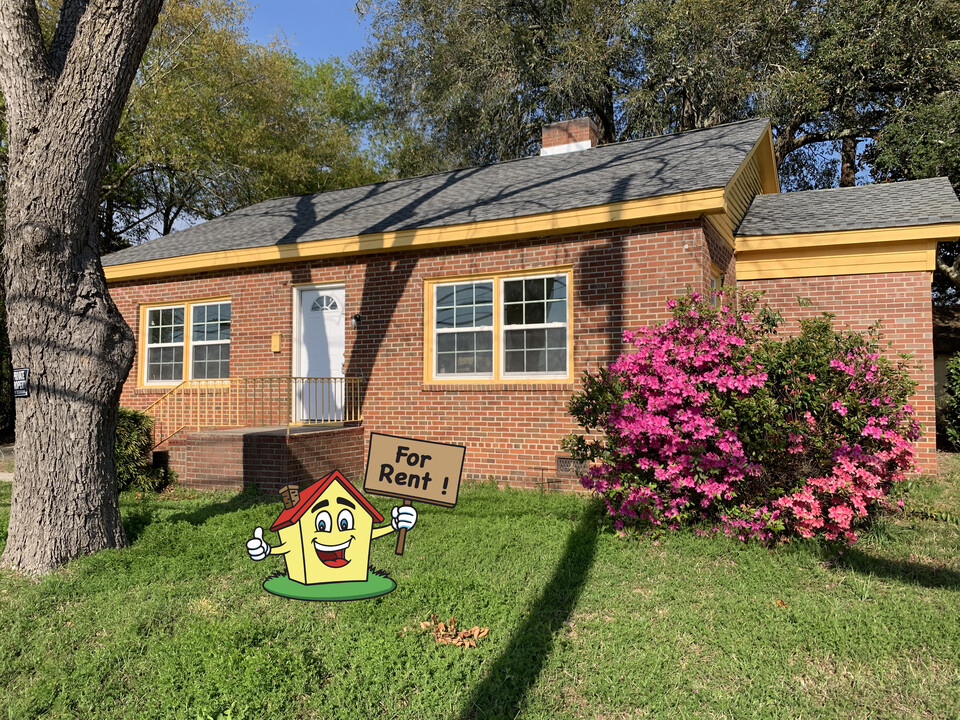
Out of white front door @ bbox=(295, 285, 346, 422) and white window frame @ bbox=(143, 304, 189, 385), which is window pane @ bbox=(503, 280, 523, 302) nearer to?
white front door @ bbox=(295, 285, 346, 422)

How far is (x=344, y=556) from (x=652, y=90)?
19144 mm

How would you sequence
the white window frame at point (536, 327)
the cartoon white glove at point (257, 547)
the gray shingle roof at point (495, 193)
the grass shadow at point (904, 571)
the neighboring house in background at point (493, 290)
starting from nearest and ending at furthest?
1. the cartoon white glove at point (257, 547)
2. the grass shadow at point (904, 571)
3. the neighboring house in background at point (493, 290)
4. the white window frame at point (536, 327)
5. the gray shingle roof at point (495, 193)

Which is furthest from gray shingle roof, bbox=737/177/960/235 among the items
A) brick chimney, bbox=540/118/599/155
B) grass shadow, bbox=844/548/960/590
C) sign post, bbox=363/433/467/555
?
sign post, bbox=363/433/467/555

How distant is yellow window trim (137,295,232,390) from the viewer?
11.6 meters

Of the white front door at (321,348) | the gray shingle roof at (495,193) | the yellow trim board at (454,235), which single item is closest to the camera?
the yellow trim board at (454,235)

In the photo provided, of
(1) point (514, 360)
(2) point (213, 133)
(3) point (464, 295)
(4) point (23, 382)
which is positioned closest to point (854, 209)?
(1) point (514, 360)

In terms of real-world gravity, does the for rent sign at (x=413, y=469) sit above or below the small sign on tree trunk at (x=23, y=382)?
below

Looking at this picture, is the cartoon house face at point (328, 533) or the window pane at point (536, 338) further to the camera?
the window pane at point (536, 338)

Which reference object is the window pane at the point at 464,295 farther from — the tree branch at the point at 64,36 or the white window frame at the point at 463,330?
the tree branch at the point at 64,36

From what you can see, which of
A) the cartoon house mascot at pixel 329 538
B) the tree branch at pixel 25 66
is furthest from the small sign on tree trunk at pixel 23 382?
the cartoon house mascot at pixel 329 538

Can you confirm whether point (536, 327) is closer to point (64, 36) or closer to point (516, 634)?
point (516, 634)

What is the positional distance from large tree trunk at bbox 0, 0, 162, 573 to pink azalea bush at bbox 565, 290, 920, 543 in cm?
427

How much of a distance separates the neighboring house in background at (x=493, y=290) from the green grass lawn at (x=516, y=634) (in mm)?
3084

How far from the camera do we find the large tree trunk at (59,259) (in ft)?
17.7
